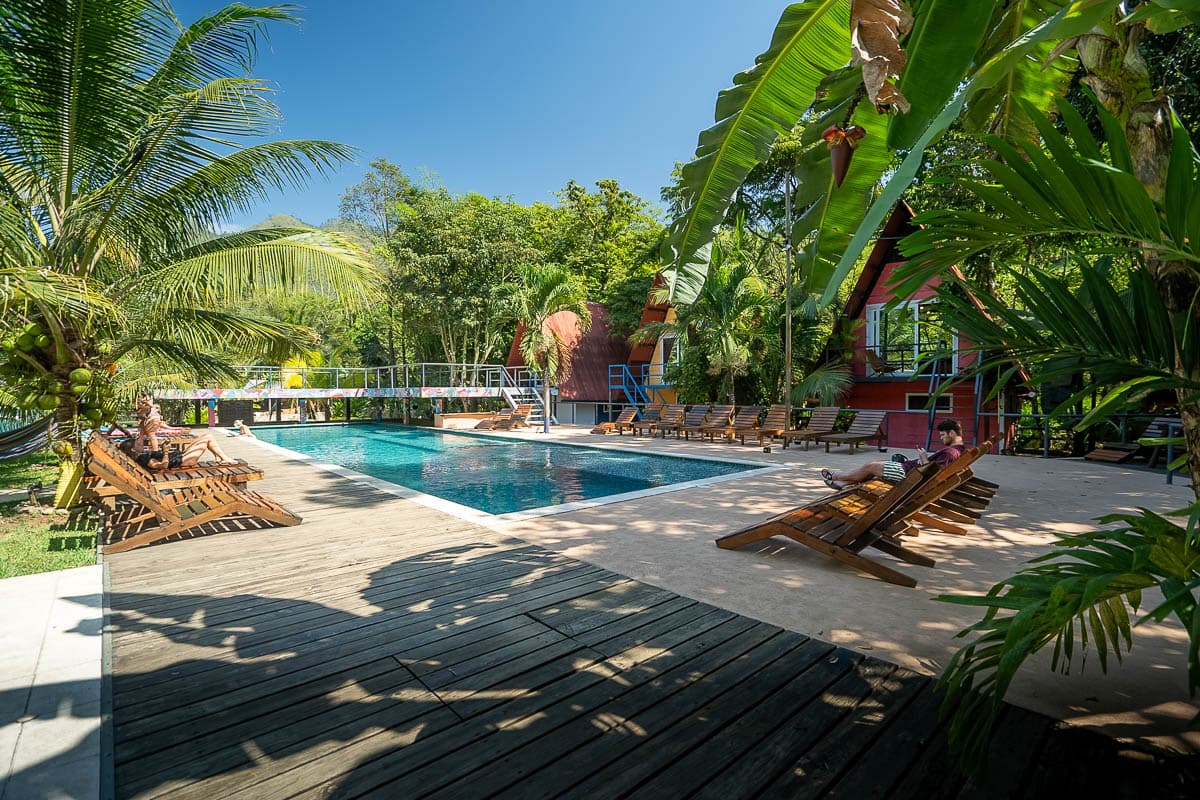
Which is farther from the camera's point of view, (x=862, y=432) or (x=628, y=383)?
(x=628, y=383)

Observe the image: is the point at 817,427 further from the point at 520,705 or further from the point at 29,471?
the point at 29,471

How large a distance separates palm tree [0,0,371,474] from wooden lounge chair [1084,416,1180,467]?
43.9 ft

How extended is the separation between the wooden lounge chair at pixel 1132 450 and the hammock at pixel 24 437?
16.9 m

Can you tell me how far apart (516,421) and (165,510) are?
17200mm

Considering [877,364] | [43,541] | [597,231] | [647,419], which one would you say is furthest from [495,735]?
[597,231]

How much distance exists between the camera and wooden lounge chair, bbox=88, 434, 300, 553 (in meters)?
5.27

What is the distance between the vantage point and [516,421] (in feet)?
74.2

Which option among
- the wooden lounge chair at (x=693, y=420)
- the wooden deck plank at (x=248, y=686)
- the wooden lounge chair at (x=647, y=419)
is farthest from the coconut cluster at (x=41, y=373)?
the wooden lounge chair at (x=647, y=419)

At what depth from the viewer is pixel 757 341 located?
17.3 meters

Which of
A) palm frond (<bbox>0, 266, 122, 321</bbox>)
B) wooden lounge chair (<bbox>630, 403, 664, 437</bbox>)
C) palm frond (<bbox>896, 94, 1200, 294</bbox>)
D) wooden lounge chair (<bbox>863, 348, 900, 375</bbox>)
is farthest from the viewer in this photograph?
wooden lounge chair (<bbox>630, 403, 664, 437</bbox>)

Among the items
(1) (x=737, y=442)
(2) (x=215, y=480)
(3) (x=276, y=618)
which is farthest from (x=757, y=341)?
(3) (x=276, y=618)

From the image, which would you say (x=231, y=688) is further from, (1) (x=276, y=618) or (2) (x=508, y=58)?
(2) (x=508, y=58)

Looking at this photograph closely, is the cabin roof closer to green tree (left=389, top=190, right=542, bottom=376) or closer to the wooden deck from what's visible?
green tree (left=389, top=190, right=542, bottom=376)

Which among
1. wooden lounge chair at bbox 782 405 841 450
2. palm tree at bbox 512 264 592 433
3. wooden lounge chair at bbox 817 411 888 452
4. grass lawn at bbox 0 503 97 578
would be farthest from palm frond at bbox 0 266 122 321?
palm tree at bbox 512 264 592 433
